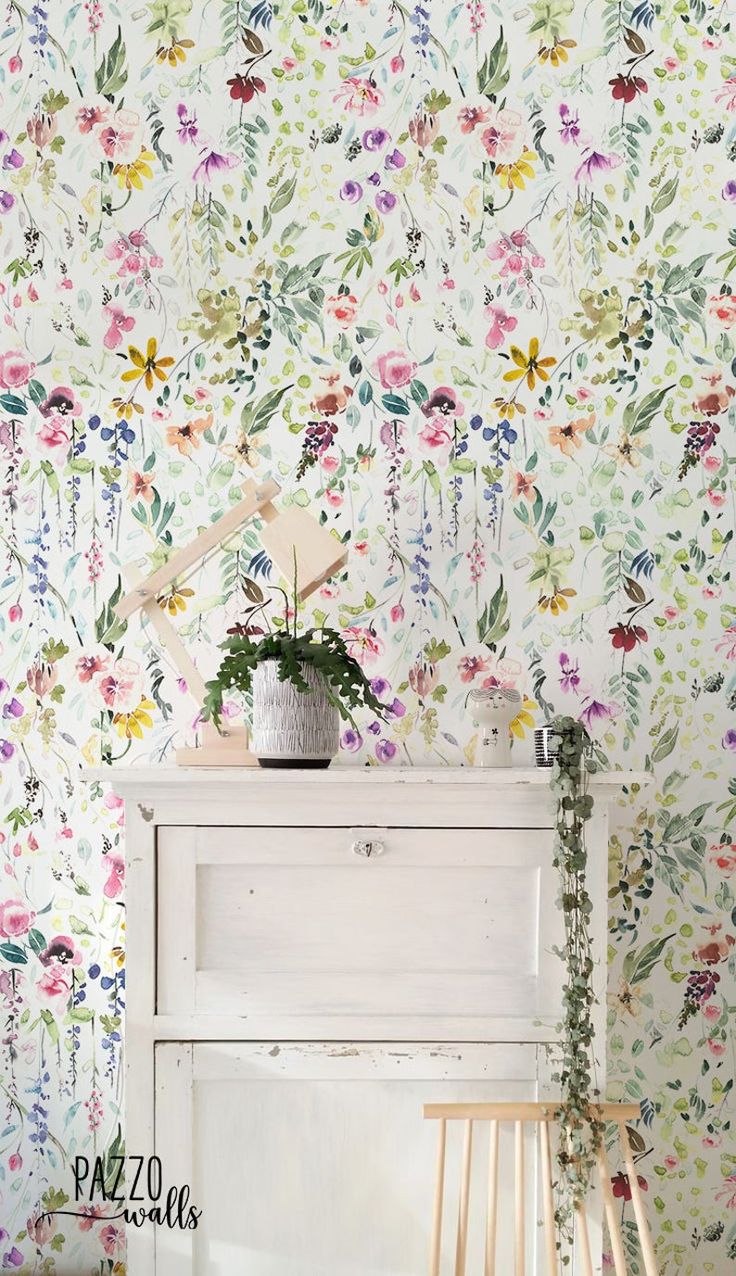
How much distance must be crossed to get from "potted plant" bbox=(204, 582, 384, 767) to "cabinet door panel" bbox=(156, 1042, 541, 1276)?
0.48 m

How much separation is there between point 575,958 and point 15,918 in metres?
1.17

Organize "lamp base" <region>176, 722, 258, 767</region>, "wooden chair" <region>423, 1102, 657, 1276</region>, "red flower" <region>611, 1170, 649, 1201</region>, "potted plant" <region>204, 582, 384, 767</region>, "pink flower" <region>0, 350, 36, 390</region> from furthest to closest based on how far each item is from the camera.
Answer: "pink flower" <region>0, 350, 36, 390</region>, "red flower" <region>611, 1170, 649, 1201</region>, "lamp base" <region>176, 722, 258, 767</region>, "potted plant" <region>204, 582, 384, 767</region>, "wooden chair" <region>423, 1102, 657, 1276</region>

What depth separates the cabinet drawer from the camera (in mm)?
1915

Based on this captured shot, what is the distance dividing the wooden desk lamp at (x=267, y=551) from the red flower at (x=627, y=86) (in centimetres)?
112

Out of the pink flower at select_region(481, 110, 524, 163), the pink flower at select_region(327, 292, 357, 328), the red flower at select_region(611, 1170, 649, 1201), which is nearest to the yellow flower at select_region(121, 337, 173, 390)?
the pink flower at select_region(327, 292, 357, 328)

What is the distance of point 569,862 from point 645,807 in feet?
1.98

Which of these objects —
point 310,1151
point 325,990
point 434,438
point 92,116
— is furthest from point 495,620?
point 92,116

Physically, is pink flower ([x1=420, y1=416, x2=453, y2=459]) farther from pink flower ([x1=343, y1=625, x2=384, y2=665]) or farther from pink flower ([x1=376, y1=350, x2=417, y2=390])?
pink flower ([x1=343, y1=625, x2=384, y2=665])

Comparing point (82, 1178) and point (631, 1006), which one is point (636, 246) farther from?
point (82, 1178)

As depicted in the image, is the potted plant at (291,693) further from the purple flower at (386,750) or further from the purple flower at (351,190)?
the purple flower at (351,190)

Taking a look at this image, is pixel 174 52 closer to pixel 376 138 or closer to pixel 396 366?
pixel 376 138

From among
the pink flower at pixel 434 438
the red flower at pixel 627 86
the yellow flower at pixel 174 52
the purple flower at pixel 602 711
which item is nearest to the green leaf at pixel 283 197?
the yellow flower at pixel 174 52

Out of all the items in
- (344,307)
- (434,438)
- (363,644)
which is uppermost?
(344,307)

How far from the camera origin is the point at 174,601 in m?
2.44
